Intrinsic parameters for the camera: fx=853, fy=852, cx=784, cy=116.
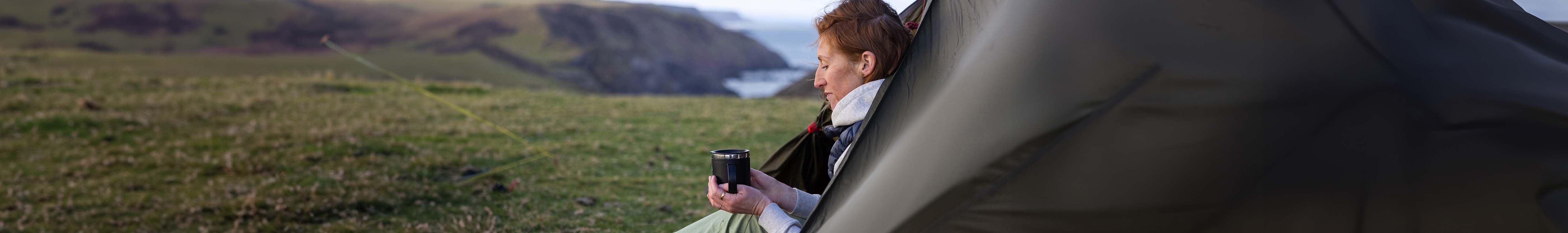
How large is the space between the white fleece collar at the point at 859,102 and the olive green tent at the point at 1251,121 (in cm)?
26

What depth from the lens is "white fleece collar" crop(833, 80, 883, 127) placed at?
2344 mm

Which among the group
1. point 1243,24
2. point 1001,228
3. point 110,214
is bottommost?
point 110,214

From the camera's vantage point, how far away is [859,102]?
92.8 inches

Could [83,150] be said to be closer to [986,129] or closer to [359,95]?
[359,95]

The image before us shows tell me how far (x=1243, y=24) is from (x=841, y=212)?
105cm

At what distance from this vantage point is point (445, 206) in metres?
5.75

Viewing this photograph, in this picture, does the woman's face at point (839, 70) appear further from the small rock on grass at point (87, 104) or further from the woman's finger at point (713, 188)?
the small rock on grass at point (87, 104)

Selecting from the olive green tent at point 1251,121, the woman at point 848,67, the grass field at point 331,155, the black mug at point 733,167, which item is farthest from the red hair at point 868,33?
the grass field at point 331,155

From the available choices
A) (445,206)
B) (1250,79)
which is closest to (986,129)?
(1250,79)

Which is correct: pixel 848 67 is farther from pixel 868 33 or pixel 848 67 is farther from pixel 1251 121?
pixel 1251 121

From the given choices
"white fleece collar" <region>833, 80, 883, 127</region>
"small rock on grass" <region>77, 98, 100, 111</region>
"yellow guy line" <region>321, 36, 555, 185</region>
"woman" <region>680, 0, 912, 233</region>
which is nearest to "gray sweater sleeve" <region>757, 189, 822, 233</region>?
"woman" <region>680, 0, 912, 233</region>

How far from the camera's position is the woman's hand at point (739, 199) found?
2.32 m

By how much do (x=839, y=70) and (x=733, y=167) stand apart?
1.31 feet

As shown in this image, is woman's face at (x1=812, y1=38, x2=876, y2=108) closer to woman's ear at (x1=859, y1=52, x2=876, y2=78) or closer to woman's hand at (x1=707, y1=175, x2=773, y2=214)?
woman's ear at (x1=859, y1=52, x2=876, y2=78)
